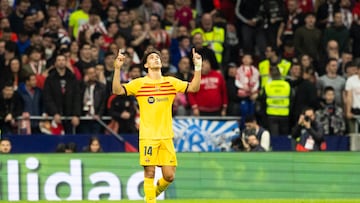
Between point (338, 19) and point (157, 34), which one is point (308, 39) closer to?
point (338, 19)

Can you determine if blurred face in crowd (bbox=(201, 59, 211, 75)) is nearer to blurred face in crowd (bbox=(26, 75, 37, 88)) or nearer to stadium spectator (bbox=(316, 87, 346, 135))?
stadium spectator (bbox=(316, 87, 346, 135))

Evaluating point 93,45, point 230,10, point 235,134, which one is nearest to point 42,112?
point 93,45

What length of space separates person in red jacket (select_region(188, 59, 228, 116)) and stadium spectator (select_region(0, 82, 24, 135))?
3431mm

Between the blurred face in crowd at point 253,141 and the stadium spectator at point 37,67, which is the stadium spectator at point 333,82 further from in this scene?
the stadium spectator at point 37,67

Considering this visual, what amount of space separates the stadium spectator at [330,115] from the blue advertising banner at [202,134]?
5.67 ft

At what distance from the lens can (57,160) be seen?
21.8 meters

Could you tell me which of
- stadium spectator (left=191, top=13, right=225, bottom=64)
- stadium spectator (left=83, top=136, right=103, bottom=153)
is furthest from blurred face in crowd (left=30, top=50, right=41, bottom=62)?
stadium spectator (left=191, top=13, right=225, bottom=64)

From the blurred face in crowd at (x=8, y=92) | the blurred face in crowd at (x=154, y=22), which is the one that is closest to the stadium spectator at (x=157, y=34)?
the blurred face in crowd at (x=154, y=22)

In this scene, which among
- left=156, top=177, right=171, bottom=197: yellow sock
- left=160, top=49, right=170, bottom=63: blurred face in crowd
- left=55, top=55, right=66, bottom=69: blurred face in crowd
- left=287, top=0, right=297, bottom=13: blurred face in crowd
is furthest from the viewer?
left=287, top=0, right=297, bottom=13: blurred face in crowd

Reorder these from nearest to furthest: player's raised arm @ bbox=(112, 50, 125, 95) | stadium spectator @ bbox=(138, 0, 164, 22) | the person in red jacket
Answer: player's raised arm @ bbox=(112, 50, 125, 95), the person in red jacket, stadium spectator @ bbox=(138, 0, 164, 22)

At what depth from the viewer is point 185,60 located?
26.8 meters

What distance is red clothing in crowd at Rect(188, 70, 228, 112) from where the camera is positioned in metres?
26.7

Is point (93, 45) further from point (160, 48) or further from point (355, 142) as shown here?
point (355, 142)

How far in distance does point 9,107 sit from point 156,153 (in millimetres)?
9376
